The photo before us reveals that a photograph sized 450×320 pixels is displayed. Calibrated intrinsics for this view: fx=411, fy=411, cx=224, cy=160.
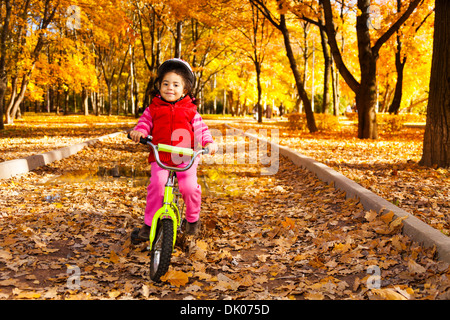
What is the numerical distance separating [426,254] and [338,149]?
8111 millimetres

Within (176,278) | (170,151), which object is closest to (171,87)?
(170,151)

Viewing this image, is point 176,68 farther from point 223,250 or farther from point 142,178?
point 142,178

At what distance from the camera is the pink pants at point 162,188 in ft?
12.5

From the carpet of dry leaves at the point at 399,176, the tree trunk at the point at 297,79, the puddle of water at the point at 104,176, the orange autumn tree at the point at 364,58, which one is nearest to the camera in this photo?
the carpet of dry leaves at the point at 399,176

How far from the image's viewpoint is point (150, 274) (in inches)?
136

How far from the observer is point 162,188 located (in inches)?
150

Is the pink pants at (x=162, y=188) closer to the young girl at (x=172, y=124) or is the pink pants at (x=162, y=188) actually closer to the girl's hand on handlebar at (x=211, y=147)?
the young girl at (x=172, y=124)

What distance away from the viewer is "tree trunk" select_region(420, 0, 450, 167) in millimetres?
7254

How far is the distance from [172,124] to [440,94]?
5.64 meters

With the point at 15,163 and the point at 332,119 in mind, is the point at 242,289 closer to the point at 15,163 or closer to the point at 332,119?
the point at 15,163

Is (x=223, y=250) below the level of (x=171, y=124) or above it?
below

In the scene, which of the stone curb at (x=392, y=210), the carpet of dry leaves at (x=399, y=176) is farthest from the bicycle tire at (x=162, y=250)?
the carpet of dry leaves at (x=399, y=176)

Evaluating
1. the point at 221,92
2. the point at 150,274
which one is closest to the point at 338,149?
the point at 150,274

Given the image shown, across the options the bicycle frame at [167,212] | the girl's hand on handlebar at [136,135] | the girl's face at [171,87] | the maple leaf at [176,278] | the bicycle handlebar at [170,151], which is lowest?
the maple leaf at [176,278]
